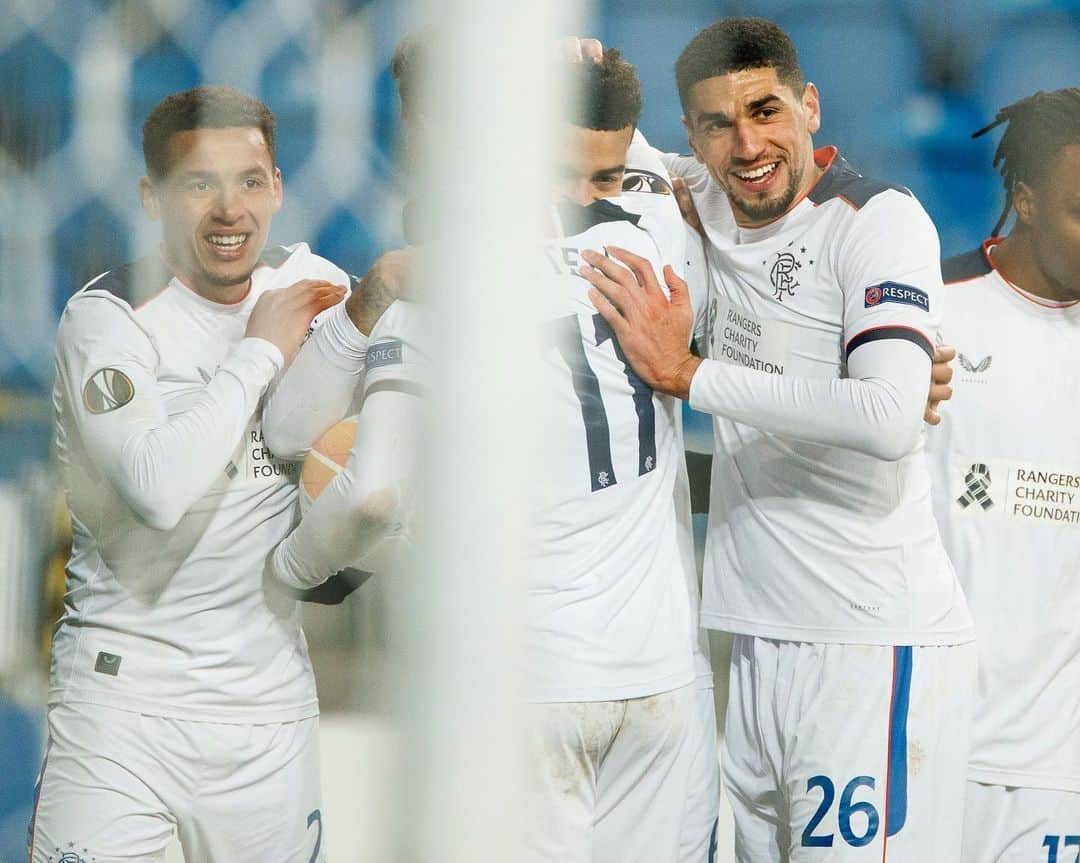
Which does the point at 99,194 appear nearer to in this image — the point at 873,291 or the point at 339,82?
the point at 339,82

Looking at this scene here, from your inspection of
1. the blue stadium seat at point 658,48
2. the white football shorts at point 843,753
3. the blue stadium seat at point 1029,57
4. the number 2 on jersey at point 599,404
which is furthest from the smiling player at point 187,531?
the blue stadium seat at point 1029,57

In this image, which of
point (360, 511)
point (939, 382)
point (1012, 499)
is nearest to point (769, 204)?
point (939, 382)

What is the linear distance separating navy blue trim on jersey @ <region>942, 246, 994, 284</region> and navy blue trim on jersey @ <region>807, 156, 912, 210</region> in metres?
0.09

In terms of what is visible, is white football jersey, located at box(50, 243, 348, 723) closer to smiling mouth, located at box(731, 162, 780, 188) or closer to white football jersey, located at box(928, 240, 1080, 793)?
smiling mouth, located at box(731, 162, 780, 188)

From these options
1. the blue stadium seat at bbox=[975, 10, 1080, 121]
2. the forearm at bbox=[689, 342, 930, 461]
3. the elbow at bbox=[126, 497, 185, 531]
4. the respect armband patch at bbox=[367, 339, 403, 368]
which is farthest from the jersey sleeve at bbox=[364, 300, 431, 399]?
the blue stadium seat at bbox=[975, 10, 1080, 121]

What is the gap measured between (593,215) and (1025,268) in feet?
1.56

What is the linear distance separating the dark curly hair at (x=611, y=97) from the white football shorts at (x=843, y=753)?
0.52 meters

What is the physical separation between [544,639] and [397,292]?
33cm

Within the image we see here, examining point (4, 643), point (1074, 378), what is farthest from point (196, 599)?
point (1074, 378)

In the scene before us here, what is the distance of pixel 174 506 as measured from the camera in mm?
1007

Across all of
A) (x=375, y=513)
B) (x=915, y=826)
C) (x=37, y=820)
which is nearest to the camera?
(x=375, y=513)

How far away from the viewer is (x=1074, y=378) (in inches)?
47.8

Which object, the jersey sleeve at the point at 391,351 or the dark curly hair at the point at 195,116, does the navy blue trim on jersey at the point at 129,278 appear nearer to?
the dark curly hair at the point at 195,116

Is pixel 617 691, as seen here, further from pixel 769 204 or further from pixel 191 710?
pixel 769 204
